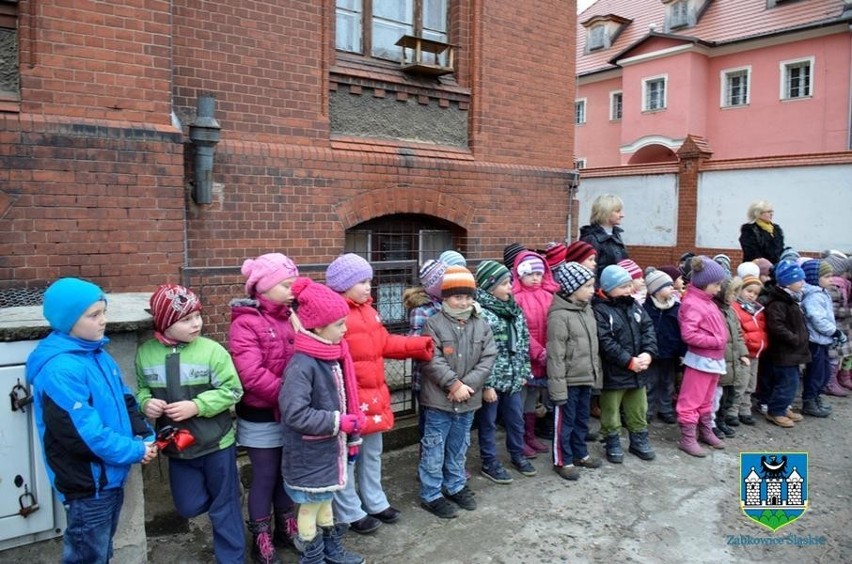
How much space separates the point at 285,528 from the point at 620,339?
2821mm

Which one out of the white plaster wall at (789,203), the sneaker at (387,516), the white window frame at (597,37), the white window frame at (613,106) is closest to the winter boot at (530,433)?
the sneaker at (387,516)

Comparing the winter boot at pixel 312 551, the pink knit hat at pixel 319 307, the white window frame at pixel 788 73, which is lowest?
the winter boot at pixel 312 551

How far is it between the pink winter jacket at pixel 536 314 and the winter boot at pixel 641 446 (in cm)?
96

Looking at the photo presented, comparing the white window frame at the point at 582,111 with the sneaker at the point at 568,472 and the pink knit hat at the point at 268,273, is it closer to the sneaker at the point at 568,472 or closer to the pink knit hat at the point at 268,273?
the sneaker at the point at 568,472

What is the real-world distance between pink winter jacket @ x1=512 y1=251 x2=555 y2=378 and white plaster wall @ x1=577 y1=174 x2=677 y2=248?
10.7 m

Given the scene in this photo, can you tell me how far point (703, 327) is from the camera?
5.18 meters

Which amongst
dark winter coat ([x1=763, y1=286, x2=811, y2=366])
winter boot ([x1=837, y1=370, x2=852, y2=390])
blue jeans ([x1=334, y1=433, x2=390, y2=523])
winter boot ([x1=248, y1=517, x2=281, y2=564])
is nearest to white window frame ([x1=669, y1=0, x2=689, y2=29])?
winter boot ([x1=837, y1=370, x2=852, y2=390])

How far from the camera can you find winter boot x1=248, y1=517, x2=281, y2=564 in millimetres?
3348

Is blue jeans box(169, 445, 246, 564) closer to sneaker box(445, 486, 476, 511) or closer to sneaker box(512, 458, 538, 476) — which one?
sneaker box(445, 486, 476, 511)

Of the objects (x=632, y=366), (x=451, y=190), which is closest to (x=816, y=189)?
(x=451, y=190)

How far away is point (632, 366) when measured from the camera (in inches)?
187

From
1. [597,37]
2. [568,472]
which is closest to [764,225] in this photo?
[568,472]

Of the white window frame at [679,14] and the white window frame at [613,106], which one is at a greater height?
the white window frame at [679,14]

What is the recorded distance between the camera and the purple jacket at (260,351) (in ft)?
10.7
